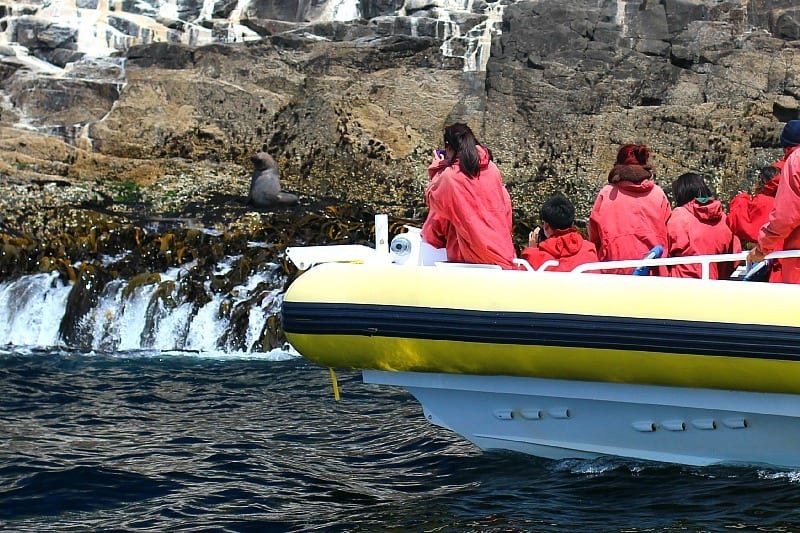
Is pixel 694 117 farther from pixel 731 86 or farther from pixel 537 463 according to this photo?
pixel 537 463

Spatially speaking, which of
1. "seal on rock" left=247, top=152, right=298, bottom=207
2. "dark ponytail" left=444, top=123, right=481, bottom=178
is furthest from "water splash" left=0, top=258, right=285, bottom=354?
"dark ponytail" left=444, top=123, right=481, bottom=178

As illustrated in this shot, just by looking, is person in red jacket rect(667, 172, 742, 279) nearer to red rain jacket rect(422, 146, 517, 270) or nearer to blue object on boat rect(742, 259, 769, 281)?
blue object on boat rect(742, 259, 769, 281)

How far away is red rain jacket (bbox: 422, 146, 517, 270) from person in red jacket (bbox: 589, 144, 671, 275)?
0.55m

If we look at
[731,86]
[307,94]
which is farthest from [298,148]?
[731,86]

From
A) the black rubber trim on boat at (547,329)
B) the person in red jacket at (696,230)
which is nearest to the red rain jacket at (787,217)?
the black rubber trim on boat at (547,329)

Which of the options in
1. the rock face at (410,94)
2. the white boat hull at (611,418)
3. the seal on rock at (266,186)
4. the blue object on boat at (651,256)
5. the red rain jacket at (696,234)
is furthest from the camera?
the rock face at (410,94)

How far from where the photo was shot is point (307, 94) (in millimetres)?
17031

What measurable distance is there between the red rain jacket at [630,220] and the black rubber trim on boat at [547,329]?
104 centimetres

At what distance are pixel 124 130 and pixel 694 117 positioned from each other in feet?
25.7

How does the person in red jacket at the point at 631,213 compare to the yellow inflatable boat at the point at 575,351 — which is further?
the person in red jacket at the point at 631,213

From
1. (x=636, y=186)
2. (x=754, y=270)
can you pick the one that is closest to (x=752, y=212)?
(x=636, y=186)

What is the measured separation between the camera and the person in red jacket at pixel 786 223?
548 cm

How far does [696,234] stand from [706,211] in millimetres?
156

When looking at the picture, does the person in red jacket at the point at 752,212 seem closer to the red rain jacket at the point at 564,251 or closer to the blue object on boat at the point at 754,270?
the blue object on boat at the point at 754,270
